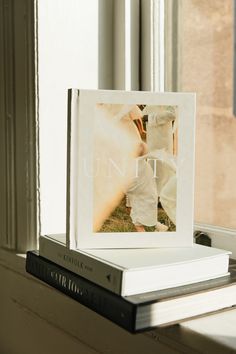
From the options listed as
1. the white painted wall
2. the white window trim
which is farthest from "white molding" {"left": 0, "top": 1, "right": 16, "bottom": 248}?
the white window trim

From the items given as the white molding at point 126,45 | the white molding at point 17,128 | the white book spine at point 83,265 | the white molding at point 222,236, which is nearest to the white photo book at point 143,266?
the white book spine at point 83,265

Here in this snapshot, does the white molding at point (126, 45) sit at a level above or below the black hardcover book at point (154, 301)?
above

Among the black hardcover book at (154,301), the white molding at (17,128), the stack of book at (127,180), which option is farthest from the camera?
the white molding at (17,128)

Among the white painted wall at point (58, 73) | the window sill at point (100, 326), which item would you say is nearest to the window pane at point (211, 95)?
the white painted wall at point (58, 73)

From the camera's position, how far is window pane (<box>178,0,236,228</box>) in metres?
1.07

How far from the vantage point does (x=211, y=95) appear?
1.11 meters

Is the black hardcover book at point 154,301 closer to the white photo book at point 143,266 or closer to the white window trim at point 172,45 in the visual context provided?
the white photo book at point 143,266

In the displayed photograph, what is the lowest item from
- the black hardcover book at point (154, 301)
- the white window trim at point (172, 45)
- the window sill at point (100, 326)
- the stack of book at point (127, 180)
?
the window sill at point (100, 326)

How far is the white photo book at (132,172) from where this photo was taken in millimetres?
863

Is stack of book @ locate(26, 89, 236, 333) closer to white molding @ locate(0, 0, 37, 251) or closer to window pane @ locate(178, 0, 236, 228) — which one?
window pane @ locate(178, 0, 236, 228)

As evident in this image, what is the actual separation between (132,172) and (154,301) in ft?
0.78

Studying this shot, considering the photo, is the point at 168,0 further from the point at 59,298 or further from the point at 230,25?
the point at 59,298

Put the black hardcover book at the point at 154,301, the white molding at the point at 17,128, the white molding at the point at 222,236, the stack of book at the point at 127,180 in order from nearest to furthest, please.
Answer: the black hardcover book at the point at 154,301
the stack of book at the point at 127,180
the white molding at the point at 222,236
the white molding at the point at 17,128

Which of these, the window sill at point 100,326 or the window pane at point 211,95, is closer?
the window sill at point 100,326
